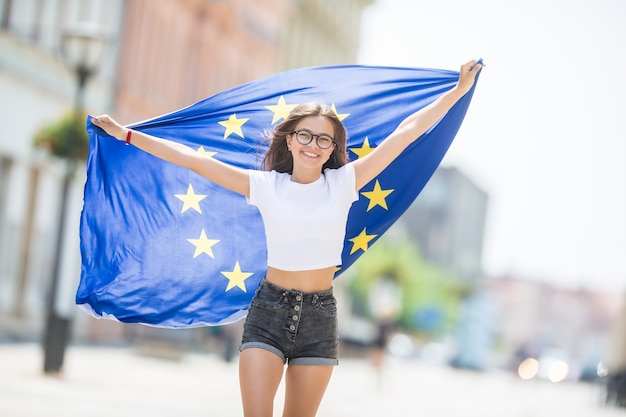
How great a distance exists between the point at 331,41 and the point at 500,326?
102m

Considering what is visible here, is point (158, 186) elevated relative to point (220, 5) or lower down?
lower down

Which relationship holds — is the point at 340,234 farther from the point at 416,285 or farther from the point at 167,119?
the point at 416,285

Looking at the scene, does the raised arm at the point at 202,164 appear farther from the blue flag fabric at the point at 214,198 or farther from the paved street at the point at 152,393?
the paved street at the point at 152,393

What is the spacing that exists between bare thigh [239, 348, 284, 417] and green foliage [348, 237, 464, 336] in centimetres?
6630

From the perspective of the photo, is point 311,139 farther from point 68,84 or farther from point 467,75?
point 68,84

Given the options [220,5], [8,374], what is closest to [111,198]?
[8,374]

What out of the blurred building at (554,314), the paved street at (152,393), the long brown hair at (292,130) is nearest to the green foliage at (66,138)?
the paved street at (152,393)

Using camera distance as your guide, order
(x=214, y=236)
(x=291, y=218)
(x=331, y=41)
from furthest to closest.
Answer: (x=331, y=41), (x=214, y=236), (x=291, y=218)

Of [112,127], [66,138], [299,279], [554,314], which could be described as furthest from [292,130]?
[554,314]

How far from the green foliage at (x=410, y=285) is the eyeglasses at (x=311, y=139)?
6598cm

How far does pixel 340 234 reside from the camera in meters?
5.70

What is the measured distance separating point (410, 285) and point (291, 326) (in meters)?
78.3

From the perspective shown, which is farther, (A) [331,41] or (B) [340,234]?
(A) [331,41]

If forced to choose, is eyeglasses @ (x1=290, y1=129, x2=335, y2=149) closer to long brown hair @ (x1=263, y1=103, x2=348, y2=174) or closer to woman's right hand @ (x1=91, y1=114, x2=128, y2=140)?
long brown hair @ (x1=263, y1=103, x2=348, y2=174)
